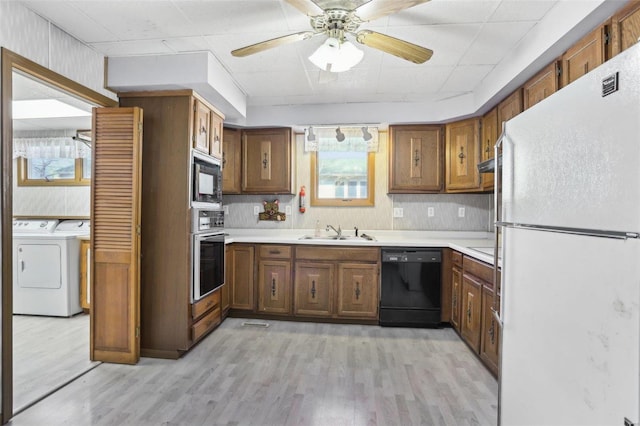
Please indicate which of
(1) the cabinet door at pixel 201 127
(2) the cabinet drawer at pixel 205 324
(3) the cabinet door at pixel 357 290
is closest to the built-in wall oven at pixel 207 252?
(2) the cabinet drawer at pixel 205 324

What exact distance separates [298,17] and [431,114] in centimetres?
202

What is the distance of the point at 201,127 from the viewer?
2838mm

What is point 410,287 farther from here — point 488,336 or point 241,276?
point 241,276

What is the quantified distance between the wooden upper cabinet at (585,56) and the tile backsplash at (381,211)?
200 centimetres

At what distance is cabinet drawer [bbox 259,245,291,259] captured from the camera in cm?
351

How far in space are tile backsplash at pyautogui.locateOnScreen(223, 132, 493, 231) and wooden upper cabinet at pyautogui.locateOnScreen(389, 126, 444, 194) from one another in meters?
0.25

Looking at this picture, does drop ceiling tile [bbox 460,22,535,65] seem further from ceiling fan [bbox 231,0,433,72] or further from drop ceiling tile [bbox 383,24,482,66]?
ceiling fan [bbox 231,0,433,72]

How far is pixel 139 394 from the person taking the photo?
2117 millimetres

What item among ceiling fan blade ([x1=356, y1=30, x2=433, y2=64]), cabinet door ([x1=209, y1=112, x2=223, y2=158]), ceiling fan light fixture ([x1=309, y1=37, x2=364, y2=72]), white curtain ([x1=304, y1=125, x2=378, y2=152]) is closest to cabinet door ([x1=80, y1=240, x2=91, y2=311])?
cabinet door ([x1=209, y1=112, x2=223, y2=158])

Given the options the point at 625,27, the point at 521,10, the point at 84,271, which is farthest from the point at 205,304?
the point at 625,27

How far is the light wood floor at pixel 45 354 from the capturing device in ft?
7.22

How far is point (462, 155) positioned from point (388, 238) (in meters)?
1.19

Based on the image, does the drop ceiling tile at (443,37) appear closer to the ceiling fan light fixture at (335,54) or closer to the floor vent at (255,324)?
the ceiling fan light fixture at (335,54)

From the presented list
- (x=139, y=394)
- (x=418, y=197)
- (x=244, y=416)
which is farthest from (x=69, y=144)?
(x=418, y=197)
